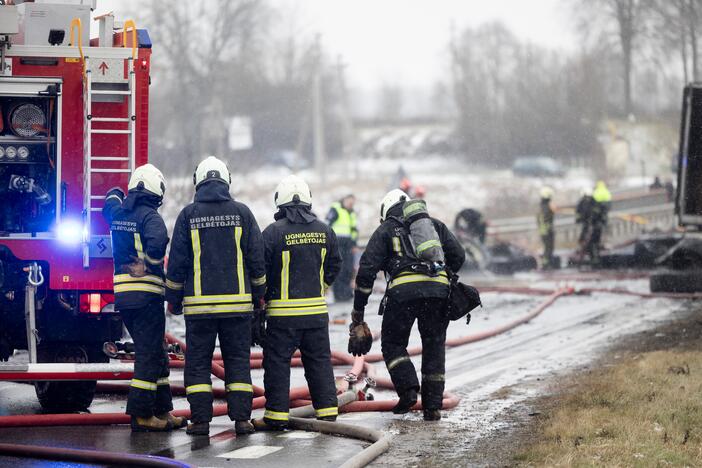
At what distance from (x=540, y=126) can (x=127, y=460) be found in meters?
51.3

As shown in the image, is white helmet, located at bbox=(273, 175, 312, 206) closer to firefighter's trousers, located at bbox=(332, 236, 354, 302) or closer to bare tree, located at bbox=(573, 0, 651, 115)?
firefighter's trousers, located at bbox=(332, 236, 354, 302)

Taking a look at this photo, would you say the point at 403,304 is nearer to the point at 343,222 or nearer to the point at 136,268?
the point at 136,268

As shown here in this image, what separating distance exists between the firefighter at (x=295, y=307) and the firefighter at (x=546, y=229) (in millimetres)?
16103

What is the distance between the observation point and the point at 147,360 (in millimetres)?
7793

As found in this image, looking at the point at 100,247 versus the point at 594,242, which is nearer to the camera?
the point at 100,247

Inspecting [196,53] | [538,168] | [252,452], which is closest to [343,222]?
[252,452]

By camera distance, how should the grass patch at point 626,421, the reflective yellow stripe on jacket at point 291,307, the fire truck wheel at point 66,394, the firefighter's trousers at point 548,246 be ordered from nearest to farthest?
the grass patch at point 626,421
the reflective yellow stripe on jacket at point 291,307
the fire truck wheel at point 66,394
the firefighter's trousers at point 548,246

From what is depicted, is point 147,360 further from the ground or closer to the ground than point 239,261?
closer to the ground

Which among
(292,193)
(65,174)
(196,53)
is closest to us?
(292,193)

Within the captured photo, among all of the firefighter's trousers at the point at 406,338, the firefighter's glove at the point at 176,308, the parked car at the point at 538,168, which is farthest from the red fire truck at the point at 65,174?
the parked car at the point at 538,168

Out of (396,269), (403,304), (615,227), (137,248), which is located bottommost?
(403,304)

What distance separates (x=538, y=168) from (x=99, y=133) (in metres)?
42.9

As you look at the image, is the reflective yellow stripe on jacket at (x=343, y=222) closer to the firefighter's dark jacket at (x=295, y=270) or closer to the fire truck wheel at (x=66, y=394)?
the fire truck wheel at (x=66, y=394)

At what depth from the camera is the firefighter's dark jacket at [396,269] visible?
8.41 m
